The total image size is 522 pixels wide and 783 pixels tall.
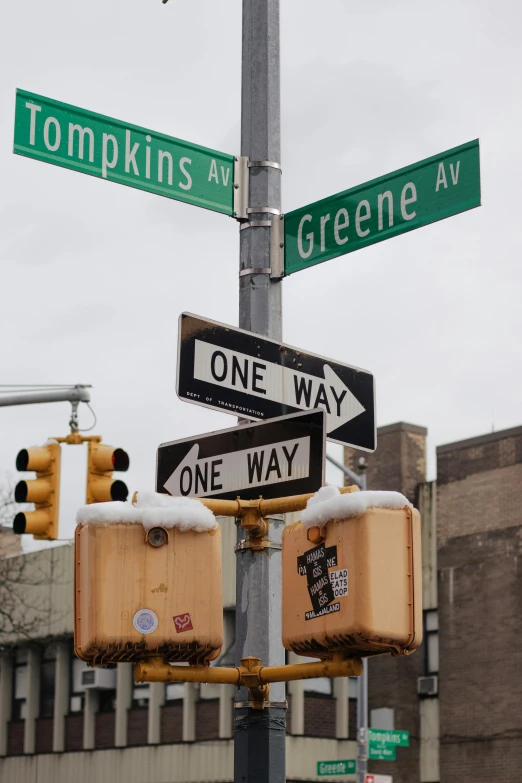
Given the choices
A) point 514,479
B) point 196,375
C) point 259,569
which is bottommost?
point 259,569

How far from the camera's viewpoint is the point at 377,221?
6.20 m

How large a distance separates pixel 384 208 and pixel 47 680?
108 feet

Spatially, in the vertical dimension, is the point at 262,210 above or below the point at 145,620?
above

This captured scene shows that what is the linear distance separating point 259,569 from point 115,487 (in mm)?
9216

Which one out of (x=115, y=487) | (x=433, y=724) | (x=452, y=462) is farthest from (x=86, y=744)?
(x=115, y=487)

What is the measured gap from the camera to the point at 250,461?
5.23 metres

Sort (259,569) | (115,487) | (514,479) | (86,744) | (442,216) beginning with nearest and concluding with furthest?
(259,569) → (442,216) → (115,487) → (514,479) → (86,744)

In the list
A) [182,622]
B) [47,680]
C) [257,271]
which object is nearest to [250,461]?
[182,622]

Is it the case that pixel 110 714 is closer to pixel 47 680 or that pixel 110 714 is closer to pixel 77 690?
pixel 77 690

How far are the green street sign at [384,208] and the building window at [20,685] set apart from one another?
33.0 meters

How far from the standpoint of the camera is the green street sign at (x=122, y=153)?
613 centimetres

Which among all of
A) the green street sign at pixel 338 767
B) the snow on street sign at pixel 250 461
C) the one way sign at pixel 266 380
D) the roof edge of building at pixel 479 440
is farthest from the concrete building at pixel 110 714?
the snow on street sign at pixel 250 461

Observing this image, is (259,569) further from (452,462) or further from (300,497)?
(452,462)

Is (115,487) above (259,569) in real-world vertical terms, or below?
above
